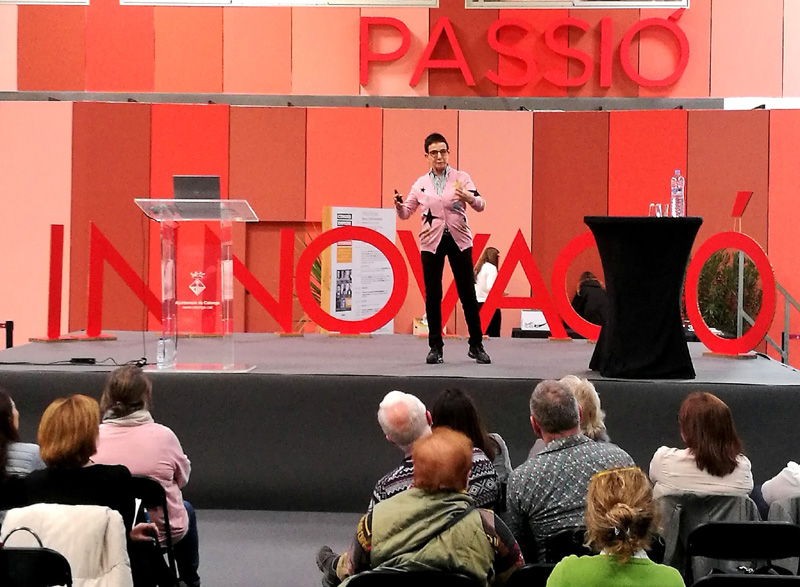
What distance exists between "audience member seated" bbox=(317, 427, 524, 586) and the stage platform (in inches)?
98.3

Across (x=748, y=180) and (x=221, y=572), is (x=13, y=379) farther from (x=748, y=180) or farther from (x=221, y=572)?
(x=748, y=180)

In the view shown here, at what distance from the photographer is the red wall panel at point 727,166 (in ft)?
31.2

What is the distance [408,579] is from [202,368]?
3.16 metres

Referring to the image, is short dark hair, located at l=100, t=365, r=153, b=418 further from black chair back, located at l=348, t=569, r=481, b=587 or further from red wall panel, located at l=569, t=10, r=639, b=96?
red wall panel, located at l=569, t=10, r=639, b=96

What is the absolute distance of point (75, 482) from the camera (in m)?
2.76

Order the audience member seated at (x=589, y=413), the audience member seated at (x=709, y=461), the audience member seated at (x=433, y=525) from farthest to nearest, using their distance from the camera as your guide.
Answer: the audience member seated at (x=589, y=413) → the audience member seated at (x=709, y=461) → the audience member seated at (x=433, y=525)

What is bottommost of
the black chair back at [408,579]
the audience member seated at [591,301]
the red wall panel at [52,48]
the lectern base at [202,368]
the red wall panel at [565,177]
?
the black chair back at [408,579]

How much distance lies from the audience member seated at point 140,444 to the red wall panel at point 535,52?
25.0 ft

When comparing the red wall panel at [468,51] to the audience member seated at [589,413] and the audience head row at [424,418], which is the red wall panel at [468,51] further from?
the audience head row at [424,418]

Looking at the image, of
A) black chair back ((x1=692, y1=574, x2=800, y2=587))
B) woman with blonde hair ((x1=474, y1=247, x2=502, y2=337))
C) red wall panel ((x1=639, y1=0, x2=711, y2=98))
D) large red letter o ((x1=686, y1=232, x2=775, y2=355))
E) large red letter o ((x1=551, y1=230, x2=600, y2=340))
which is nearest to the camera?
black chair back ((x1=692, y1=574, x2=800, y2=587))

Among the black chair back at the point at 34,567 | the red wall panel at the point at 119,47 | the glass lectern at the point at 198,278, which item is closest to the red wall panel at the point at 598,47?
the red wall panel at the point at 119,47

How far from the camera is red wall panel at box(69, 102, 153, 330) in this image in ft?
32.0

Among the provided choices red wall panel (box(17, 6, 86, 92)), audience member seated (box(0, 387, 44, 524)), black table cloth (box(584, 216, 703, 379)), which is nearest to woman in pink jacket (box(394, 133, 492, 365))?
black table cloth (box(584, 216, 703, 379))

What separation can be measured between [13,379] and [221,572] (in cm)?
195
